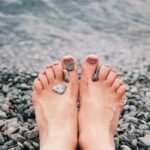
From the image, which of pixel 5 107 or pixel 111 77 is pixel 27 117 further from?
pixel 111 77

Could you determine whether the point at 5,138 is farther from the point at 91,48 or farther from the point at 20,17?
the point at 20,17

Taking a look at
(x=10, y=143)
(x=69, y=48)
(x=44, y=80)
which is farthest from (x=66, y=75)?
(x=69, y=48)

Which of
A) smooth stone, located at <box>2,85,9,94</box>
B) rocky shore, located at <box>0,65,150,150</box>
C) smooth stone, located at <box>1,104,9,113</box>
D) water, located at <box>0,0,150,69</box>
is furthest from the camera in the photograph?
water, located at <box>0,0,150,69</box>

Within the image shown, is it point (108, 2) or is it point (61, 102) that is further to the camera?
point (108, 2)

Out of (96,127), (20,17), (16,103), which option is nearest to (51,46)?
(20,17)

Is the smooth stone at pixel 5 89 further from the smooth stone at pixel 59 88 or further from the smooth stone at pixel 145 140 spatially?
the smooth stone at pixel 145 140

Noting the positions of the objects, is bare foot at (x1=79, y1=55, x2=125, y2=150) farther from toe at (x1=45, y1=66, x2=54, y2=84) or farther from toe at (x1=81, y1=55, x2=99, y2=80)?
toe at (x1=45, y1=66, x2=54, y2=84)

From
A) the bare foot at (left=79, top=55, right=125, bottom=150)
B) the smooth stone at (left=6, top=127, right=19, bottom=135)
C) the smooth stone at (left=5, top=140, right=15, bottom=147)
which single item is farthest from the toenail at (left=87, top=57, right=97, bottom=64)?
the smooth stone at (left=5, top=140, right=15, bottom=147)
